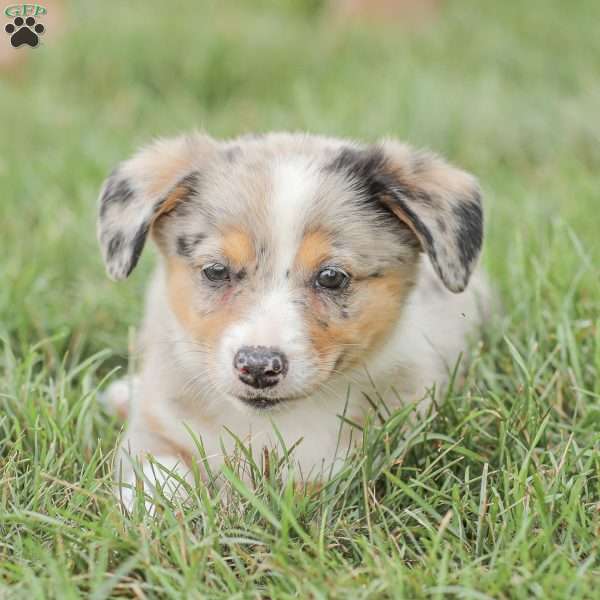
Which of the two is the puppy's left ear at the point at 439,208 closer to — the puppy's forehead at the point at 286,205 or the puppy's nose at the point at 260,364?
the puppy's forehead at the point at 286,205

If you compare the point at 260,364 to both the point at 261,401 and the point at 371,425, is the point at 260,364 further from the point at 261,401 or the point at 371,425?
the point at 371,425

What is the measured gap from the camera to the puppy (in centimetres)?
304

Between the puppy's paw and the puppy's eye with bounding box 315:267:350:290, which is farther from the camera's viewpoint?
the puppy's paw

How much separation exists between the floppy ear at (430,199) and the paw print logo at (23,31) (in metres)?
2.54

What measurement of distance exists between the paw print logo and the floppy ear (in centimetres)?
254

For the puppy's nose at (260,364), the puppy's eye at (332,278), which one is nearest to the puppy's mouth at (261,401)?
the puppy's nose at (260,364)

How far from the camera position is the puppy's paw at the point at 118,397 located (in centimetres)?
387

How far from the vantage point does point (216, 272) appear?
3.18m

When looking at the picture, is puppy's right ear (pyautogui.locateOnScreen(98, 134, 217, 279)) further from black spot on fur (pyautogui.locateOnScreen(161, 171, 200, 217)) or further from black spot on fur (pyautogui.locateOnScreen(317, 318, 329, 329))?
black spot on fur (pyautogui.locateOnScreen(317, 318, 329, 329))

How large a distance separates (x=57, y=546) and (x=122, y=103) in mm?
4871

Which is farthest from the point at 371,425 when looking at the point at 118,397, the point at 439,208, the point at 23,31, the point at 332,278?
the point at 23,31

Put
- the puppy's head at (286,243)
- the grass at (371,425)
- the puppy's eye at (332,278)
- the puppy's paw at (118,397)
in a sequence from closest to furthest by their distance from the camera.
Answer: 1. the grass at (371,425)
2. the puppy's head at (286,243)
3. the puppy's eye at (332,278)
4. the puppy's paw at (118,397)

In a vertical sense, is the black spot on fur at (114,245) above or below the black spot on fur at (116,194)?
below

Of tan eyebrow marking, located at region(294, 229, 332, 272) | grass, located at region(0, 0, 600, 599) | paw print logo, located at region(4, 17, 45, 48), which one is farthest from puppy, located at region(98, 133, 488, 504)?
paw print logo, located at region(4, 17, 45, 48)
